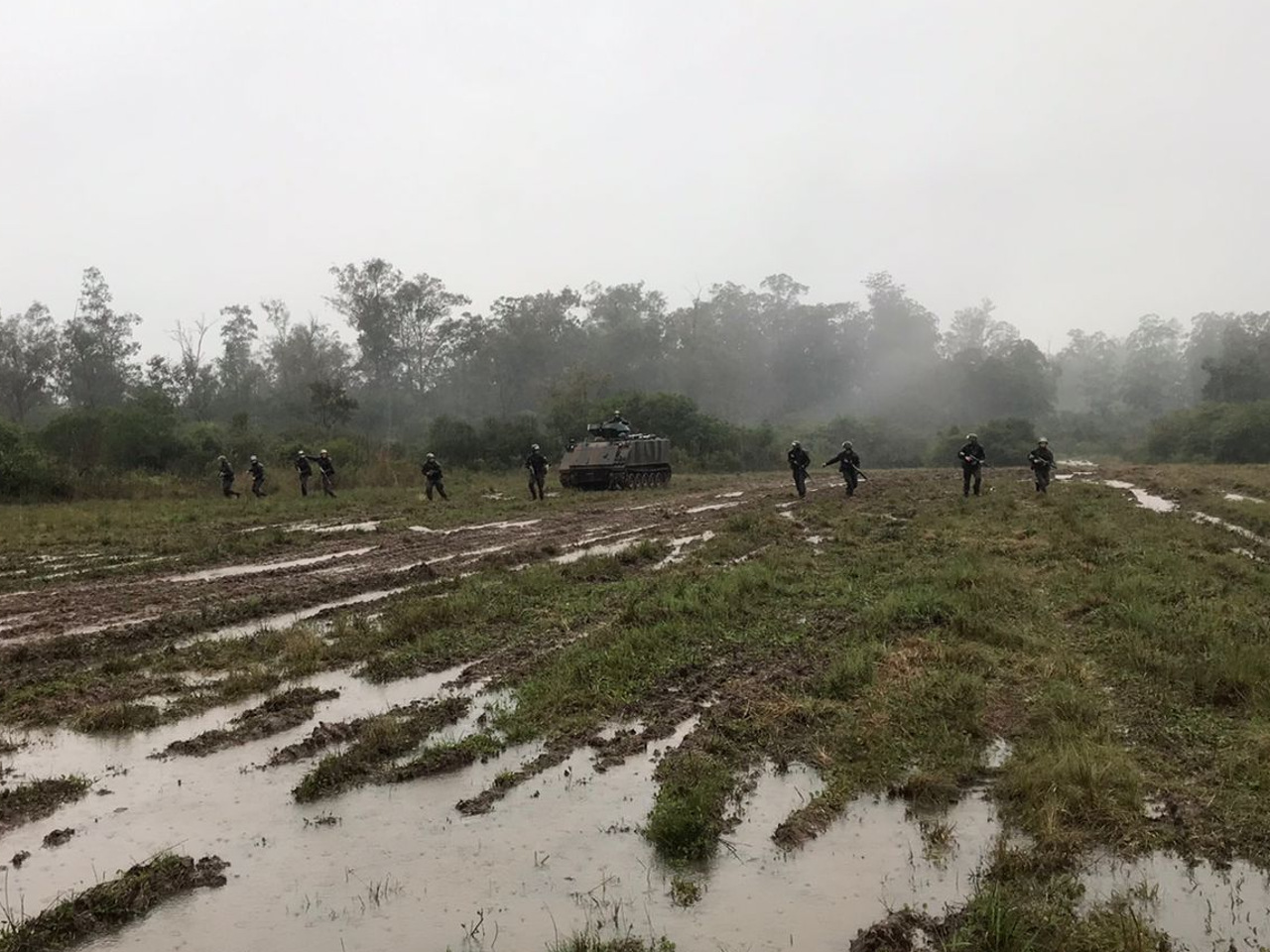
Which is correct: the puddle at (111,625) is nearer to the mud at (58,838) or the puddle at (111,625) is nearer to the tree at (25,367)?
the mud at (58,838)

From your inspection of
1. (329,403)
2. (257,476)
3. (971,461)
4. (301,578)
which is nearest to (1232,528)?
(971,461)

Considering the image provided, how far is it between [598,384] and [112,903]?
5530 cm

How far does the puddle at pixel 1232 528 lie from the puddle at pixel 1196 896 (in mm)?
12330

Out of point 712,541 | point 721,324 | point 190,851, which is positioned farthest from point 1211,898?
point 721,324

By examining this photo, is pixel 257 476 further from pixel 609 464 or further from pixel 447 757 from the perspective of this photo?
pixel 447 757

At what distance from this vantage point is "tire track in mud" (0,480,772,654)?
35.9 feet

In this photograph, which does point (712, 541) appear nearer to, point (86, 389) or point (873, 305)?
point (86, 389)

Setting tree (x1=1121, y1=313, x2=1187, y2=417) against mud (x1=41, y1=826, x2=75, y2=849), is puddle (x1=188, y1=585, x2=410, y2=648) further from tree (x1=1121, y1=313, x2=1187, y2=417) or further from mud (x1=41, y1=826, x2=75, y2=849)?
tree (x1=1121, y1=313, x2=1187, y2=417)

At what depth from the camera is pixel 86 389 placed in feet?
211

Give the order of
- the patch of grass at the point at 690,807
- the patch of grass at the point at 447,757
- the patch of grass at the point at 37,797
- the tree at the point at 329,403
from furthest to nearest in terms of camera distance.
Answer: the tree at the point at 329,403, the patch of grass at the point at 447,757, the patch of grass at the point at 37,797, the patch of grass at the point at 690,807

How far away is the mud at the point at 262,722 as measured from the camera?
6.95 metres

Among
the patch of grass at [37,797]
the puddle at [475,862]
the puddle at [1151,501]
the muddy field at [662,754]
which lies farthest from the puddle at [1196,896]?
the puddle at [1151,501]

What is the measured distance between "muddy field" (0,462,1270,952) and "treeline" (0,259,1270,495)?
84.1ft

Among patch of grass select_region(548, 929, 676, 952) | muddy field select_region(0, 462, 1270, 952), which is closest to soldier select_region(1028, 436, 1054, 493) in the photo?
muddy field select_region(0, 462, 1270, 952)
